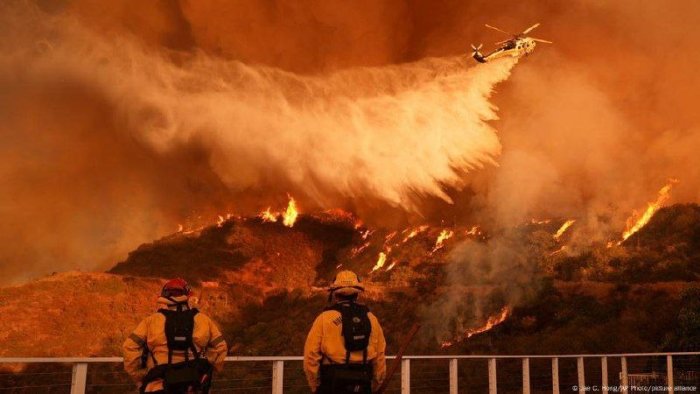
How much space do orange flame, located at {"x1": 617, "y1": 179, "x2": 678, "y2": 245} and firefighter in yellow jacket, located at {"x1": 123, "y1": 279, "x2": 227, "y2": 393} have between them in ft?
149

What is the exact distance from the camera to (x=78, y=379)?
19.9ft

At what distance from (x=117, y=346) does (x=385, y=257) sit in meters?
24.1

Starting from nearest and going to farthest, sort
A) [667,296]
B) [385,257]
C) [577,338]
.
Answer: [577,338]
[667,296]
[385,257]

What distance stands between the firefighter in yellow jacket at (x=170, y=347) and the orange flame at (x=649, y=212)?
45.4 m

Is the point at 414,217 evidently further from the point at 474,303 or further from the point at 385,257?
the point at 474,303

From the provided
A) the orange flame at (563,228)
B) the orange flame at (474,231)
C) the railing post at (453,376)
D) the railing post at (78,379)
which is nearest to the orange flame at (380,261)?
the orange flame at (474,231)

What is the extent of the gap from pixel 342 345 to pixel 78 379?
2406 millimetres

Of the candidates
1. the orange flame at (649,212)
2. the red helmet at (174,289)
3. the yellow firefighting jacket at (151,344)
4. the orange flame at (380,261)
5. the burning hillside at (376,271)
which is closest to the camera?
the yellow firefighting jacket at (151,344)

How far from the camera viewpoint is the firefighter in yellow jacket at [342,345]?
5.68m

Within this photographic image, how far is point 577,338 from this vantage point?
3259 cm

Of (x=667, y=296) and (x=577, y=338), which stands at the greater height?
(x=667, y=296)

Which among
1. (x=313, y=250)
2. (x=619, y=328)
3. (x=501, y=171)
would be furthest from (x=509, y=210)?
(x=313, y=250)

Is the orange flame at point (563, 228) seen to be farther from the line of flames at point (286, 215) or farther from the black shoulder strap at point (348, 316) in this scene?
the black shoulder strap at point (348, 316)

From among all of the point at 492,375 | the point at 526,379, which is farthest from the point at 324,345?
the point at 526,379
